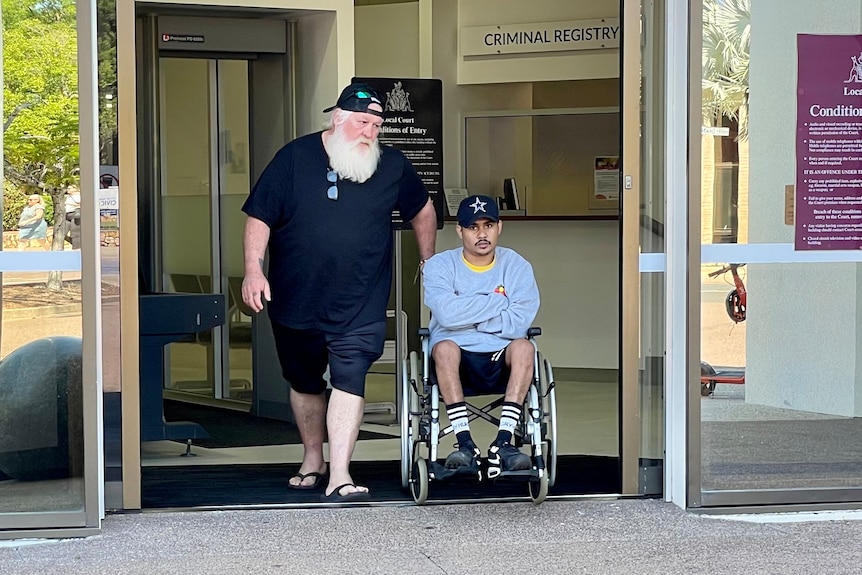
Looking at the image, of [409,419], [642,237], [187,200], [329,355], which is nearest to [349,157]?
[329,355]

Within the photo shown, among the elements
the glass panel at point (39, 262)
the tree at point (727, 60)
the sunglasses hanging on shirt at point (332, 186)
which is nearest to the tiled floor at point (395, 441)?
the glass panel at point (39, 262)

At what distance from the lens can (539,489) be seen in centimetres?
507

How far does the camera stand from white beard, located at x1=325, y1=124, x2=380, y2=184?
17.9 feet

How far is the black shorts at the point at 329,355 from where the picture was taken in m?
5.42

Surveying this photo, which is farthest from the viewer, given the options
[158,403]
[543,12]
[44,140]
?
[543,12]

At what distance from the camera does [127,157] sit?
4938mm

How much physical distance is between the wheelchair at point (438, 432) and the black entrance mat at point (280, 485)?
205mm

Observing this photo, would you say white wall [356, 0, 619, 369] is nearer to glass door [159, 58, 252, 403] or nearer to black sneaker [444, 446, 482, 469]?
glass door [159, 58, 252, 403]

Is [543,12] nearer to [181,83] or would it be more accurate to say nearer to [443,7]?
[443,7]

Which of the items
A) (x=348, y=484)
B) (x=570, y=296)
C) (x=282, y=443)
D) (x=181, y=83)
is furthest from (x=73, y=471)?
(x=570, y=296)

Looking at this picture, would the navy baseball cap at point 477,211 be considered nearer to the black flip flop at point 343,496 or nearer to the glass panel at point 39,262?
→ the black flip flop at point 343,496

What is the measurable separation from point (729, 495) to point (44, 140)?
280 centimetres

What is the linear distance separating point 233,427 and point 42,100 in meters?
3.12

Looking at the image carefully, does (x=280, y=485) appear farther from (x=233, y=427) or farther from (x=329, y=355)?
(x=233, y=427)
